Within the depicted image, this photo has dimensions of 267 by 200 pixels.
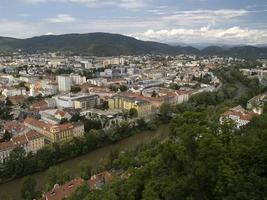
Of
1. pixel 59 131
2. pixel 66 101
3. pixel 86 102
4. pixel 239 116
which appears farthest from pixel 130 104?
pixel 239 116

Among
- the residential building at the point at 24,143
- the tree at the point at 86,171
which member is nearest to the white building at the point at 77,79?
the residential building at the point at 24,143

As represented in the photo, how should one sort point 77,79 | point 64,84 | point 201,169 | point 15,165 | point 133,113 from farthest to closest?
point 77,79, point 64,84, point 133,113, point 15,165, point 201,169

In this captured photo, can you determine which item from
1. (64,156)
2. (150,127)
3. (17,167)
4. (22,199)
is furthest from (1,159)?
(150,127)

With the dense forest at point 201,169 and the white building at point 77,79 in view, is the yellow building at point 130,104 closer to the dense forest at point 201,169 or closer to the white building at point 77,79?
the white building at point 77,79

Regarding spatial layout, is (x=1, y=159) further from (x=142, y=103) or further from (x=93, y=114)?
(x=142, y=103)

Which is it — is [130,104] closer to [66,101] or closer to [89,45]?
[66,101]

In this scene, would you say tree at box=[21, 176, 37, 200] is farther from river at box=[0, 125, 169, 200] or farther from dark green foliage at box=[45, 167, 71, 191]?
river at box=[0, 125, 169, 200]
